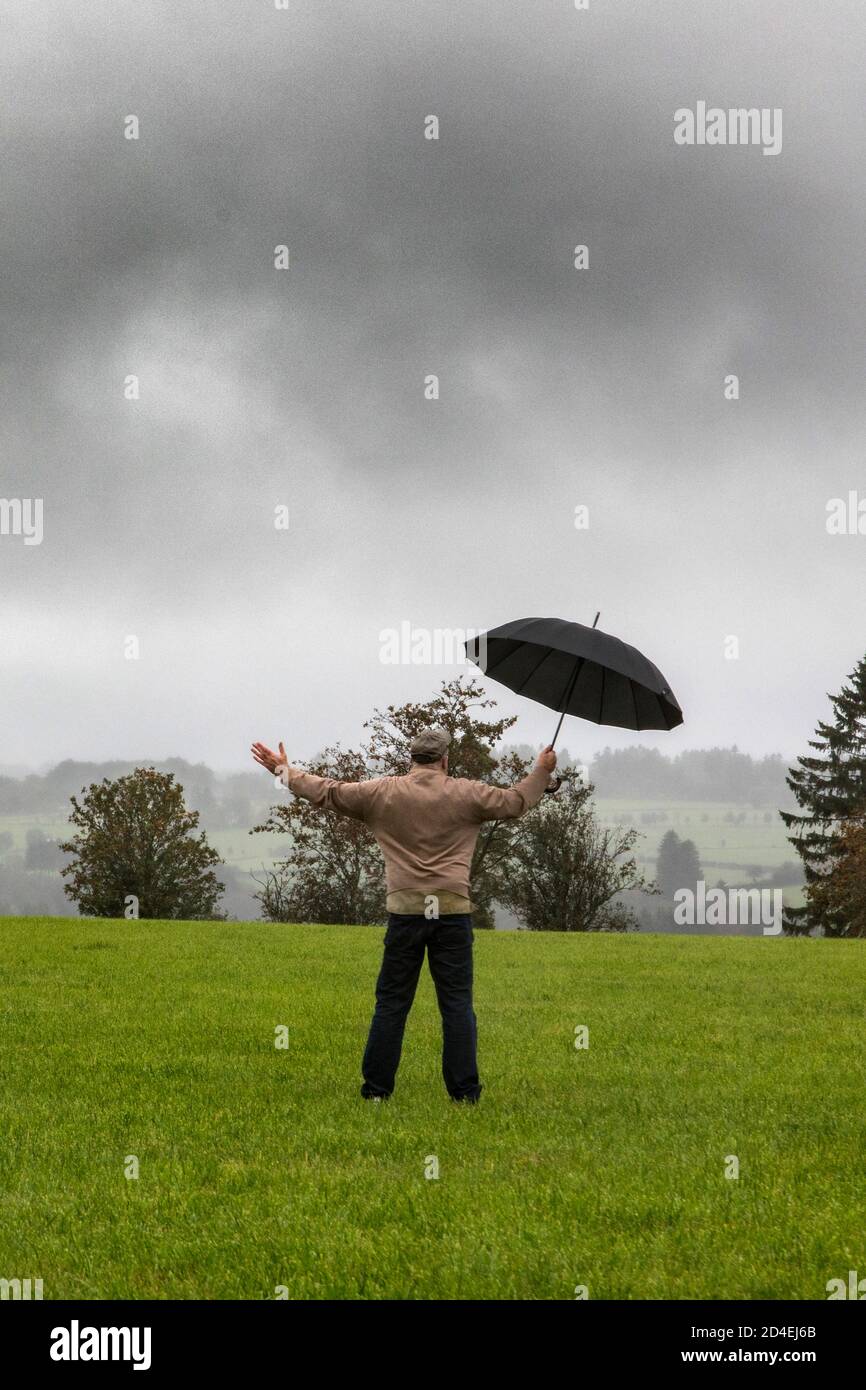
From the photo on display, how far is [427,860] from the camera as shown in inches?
337

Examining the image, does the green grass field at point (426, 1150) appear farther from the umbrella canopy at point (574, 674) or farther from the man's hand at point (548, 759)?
the umbrella canopy at point (574, 674)

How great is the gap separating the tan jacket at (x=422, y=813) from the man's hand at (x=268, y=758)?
0.12 m

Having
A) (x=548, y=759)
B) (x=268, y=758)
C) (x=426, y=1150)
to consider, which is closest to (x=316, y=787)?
(x=268, y=758)

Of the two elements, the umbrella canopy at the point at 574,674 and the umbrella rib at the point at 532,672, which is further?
the umbrella rib at the point at 532,672

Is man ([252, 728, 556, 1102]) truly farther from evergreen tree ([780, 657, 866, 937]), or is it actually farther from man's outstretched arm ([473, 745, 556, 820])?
evergreen tree ([780, 657, 866, 937])

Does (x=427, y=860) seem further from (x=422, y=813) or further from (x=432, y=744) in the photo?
(x=432, y=744)

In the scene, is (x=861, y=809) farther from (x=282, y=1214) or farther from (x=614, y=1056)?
(x=282, y=1214)

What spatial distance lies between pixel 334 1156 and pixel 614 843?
41228 mm

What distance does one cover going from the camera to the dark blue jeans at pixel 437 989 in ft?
28.0

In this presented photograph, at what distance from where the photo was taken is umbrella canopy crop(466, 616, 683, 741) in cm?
847

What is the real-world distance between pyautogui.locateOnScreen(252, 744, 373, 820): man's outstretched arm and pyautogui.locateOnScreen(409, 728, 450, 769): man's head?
0.45 metres
